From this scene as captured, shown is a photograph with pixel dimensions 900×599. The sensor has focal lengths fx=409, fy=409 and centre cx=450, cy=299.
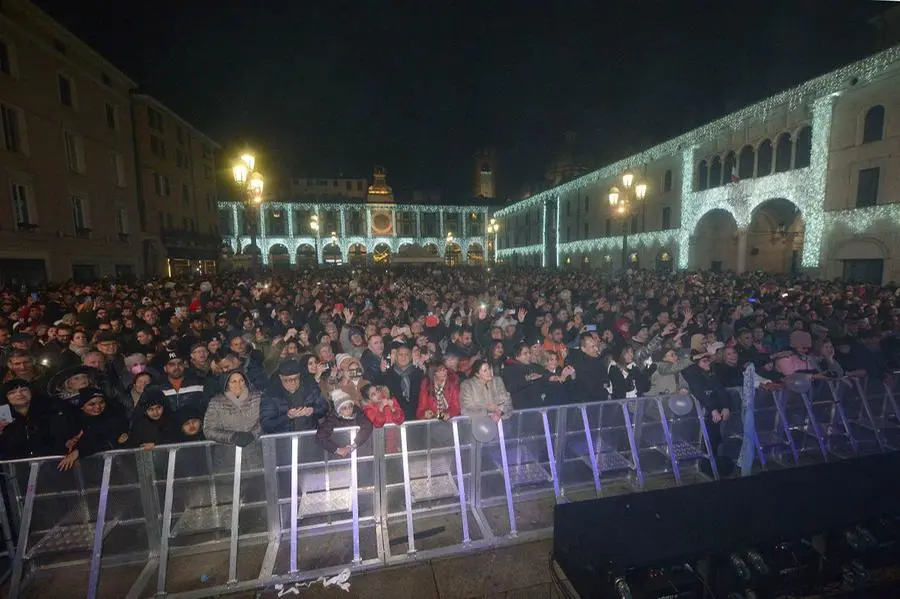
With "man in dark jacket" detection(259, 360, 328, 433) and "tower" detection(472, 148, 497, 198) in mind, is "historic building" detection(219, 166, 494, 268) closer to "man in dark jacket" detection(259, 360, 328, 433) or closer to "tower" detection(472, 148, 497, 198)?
"tower" detection(472, 148, 497, 198)

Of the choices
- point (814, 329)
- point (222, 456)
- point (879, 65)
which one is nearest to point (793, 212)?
point (879, 65)

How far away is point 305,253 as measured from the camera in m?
69.1

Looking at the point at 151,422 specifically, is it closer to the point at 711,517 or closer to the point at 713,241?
the point at 711,517

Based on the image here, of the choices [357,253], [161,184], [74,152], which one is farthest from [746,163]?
[357,253]

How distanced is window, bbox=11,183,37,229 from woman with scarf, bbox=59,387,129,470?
20.8 metres

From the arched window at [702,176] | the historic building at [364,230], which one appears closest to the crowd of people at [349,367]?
the arched window at [702,176]

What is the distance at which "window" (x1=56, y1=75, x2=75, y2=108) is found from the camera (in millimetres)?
21031

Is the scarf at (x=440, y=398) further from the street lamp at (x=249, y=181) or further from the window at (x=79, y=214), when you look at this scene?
the window at (x=79, y=214)

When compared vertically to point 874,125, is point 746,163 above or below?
above

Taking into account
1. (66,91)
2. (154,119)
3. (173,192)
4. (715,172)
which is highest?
(154,119)

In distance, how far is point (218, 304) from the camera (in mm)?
12867

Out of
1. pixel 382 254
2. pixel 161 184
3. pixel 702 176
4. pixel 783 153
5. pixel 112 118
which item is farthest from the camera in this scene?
pixel 382 254

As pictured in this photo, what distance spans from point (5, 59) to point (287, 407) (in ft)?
80.8

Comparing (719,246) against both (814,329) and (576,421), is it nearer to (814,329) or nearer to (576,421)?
(814,329)
